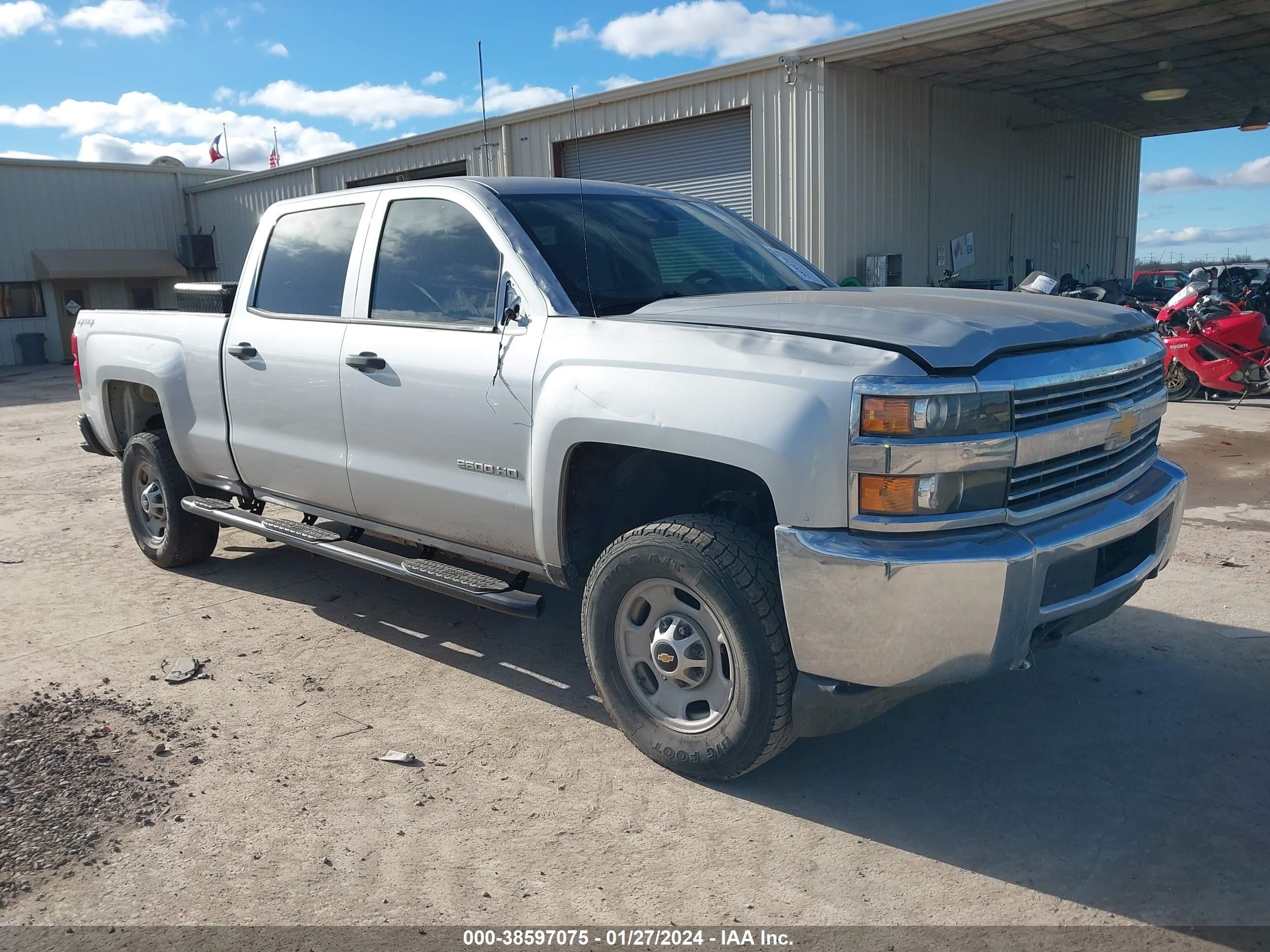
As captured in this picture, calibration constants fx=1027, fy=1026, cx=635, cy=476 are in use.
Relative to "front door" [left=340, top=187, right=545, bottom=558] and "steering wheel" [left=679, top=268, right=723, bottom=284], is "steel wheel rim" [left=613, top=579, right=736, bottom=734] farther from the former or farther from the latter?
"steering wheel" [left=679, top=268, right=723, bottom=284]

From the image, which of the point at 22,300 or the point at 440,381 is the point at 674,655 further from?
the point at 22,300

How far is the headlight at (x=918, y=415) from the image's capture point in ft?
9.23

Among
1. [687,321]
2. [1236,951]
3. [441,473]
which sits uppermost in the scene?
[687,321]

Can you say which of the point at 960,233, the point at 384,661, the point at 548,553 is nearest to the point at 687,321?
the point at 548,553

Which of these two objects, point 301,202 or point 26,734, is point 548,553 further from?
point 301,202

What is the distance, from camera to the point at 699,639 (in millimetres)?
3346

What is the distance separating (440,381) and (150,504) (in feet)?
10.0

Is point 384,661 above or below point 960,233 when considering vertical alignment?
below

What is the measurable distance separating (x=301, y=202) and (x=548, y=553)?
2.57 meters

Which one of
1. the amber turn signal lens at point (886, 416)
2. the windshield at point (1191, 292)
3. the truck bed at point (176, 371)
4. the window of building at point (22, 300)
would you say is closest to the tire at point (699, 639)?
the amber turn signal lens at point (886, 416)

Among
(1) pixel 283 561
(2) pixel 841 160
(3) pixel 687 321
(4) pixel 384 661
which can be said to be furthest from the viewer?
(2) pixel 841 160

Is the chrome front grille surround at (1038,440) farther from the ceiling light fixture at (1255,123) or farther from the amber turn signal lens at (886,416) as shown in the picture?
the ceiling light fixture at (1255,123)

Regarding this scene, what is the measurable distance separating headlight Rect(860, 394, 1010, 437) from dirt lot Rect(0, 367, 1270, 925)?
125 cm

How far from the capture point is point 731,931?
2680 mm
